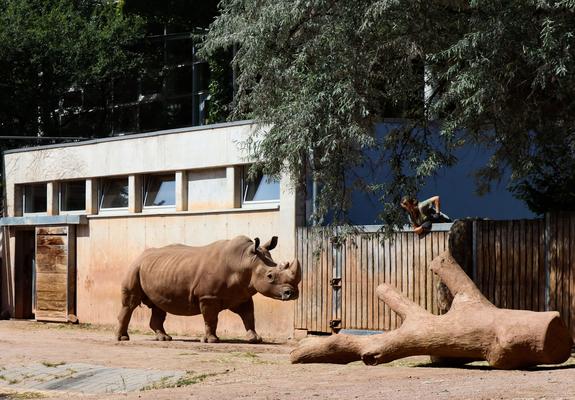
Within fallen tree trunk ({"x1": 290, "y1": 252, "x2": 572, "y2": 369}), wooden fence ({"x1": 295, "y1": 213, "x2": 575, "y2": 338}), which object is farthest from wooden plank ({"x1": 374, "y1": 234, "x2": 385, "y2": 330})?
fallen tree trunk ({"x1": 290, "y1": 252, "x2": 572, "y2": 369})

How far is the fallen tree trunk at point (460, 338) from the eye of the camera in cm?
1391

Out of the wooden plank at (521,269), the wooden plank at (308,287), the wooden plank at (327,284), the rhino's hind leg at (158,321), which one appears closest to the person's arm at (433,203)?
the wooden plank at (521,269)

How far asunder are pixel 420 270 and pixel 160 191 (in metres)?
8.41

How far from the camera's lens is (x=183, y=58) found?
40344 mm

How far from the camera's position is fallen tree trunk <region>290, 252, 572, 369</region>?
45.6ft

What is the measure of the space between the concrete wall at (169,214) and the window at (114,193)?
9.5 inches

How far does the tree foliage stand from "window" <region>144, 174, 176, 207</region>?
24.6 ft

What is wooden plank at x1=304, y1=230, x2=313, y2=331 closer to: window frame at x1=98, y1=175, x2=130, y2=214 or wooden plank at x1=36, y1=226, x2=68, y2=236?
window frame at x1=98, y1=175, x2=130, y2=214

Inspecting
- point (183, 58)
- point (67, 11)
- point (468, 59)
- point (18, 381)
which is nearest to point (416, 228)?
point (468, 59)

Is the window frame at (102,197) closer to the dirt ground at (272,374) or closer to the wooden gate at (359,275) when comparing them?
the dirt ground at (272,374)

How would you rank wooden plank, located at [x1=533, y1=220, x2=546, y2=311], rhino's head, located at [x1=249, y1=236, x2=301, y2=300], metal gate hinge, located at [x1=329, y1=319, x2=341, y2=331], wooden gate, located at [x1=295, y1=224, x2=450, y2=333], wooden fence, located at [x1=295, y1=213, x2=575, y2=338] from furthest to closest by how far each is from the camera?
1. metal gate hinge, located at [x1=329, y1=319, x2=341, y2=331]
2. rhino's head, located at [x1=249, y1=236, x2=301, y2=300]
3. wooden gate, located at [x1=295, y1=224, x2=450, y2=333]
4. wooden plank, located at [x1=533, y1=220, x2=546, y2=311]
5. wooden fence, located at [x1=295, y1=213, x2=575, y2=338]

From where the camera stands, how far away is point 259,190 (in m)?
23.9

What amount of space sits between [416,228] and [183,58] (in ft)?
71.5

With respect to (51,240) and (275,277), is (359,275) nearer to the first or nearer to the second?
(275,277)
